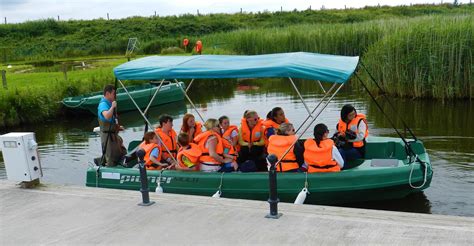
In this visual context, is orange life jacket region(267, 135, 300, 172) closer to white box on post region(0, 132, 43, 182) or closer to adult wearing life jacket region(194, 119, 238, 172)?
adult wearing life jacket region(194, 119, 238, 172)

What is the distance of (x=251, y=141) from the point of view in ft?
28.8

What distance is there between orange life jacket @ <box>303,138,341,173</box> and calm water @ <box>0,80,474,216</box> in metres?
0.86

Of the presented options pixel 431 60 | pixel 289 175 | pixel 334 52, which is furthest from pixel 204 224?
pixel 334 52

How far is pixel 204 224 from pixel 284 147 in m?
2.31

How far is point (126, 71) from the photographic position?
8109 millimetres

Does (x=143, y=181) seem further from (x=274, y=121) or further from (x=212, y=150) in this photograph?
(x=274, y=121)

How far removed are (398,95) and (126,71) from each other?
11164 mm

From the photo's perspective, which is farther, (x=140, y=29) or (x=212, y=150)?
(x=140, y=29)

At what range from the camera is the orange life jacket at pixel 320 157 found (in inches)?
283

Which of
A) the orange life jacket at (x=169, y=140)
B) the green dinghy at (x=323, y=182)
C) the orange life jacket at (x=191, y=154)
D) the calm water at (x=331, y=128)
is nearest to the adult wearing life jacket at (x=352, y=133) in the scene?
the green dinghy at (x=323, y=182)

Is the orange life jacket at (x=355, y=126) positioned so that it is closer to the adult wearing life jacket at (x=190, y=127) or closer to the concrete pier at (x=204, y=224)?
the adult wearing life jacket at (x=190, y=127)

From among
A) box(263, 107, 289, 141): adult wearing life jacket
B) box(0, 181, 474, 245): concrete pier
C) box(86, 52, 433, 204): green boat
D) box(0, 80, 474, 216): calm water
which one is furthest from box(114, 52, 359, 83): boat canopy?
box(0, 80, 474, 216): calm water

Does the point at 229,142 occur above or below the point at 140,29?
below

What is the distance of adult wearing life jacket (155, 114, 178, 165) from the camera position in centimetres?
827
